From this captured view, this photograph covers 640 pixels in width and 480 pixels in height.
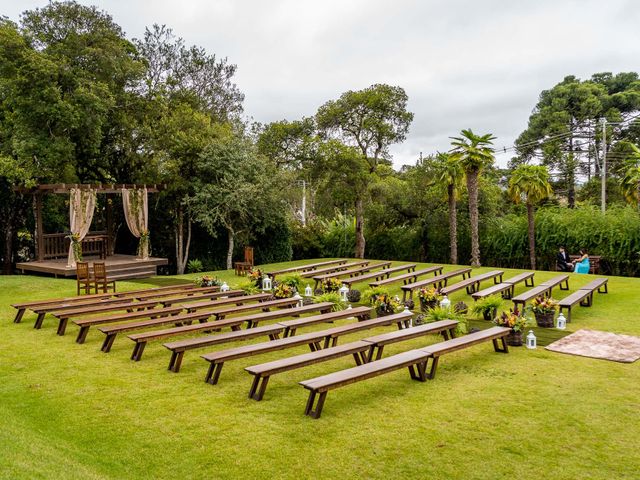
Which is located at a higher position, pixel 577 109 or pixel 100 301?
pixel 577 109

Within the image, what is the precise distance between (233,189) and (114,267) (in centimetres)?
558

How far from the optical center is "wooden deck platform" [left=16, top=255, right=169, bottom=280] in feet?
54.6

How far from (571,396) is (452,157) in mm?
15430

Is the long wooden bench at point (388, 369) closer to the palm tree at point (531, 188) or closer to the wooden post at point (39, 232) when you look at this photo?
the palm tree at point (531, 188)

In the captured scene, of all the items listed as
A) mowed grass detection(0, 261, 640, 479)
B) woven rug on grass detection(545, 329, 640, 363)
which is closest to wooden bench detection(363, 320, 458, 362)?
mowed grass detection(0, 261, 640, 479)

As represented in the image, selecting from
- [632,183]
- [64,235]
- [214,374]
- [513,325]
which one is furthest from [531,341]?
[64,235]

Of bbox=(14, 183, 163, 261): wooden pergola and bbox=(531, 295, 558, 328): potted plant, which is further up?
bbox=(14, 183, 163, 261): wooden pergola

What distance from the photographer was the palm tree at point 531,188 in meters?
19.6

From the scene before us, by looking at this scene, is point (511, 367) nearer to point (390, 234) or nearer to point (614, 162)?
point (390, 234)

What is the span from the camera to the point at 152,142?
784 inches

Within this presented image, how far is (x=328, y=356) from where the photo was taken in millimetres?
6129

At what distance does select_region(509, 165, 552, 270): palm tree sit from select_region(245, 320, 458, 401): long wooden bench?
12.9m

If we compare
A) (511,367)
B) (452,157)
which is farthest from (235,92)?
(511,367)

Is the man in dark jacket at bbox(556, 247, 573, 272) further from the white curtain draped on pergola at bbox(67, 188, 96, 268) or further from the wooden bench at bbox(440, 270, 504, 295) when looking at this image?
the white curtain draped on pergola at bbox(67, 188, 96, 268)
